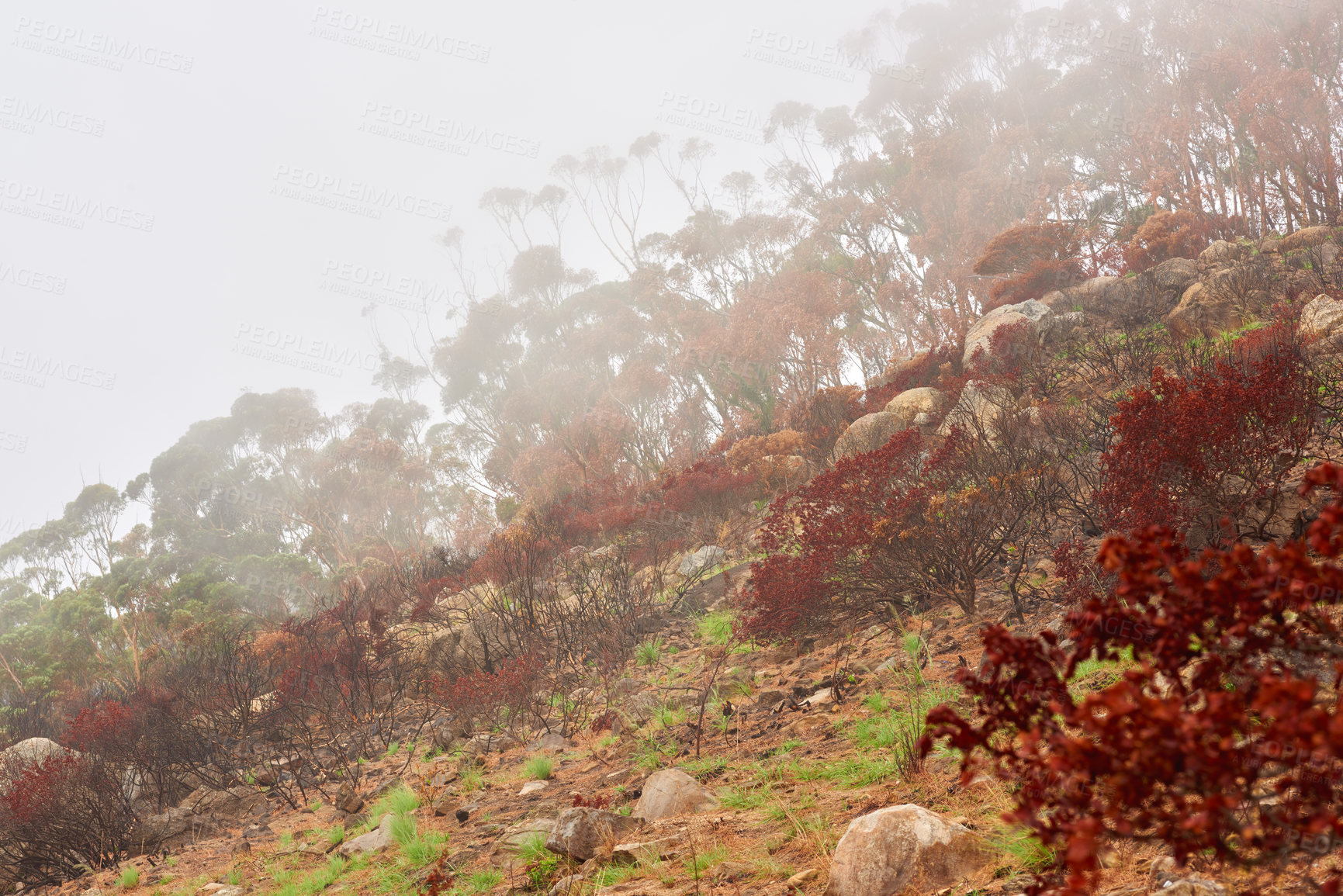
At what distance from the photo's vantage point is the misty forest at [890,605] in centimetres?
116

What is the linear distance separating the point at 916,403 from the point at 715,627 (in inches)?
238

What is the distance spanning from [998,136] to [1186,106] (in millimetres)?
5424

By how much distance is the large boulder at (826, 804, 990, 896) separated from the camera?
2346 mm

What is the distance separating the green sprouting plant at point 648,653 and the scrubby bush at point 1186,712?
6.54m

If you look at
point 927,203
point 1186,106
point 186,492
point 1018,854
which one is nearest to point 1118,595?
point 1018,854

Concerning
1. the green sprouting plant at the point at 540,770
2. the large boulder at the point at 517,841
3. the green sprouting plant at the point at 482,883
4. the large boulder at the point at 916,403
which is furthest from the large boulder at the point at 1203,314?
the green sprouting plant at the point at 482,883

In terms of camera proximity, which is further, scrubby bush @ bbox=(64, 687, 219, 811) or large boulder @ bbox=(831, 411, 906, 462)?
large boulder @ bbox=(831, 411, 906, 462)

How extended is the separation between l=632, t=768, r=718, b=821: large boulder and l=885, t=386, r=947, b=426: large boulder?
354 inches

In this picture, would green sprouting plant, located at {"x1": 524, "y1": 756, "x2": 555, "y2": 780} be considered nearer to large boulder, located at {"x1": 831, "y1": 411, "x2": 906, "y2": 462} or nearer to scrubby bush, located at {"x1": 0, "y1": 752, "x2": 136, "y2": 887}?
scrubby bush, located at {"x1": 0, "y1": 752, "x2": 136, "y2": 887}

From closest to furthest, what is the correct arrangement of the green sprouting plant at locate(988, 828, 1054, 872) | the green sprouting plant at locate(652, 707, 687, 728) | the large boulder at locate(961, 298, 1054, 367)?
1. the green sprouting plant at locate(988, 828, 1054, 872)
2. the green sprouting plant at locate(652, 707, 687, 728)
3. the large boulder at locate(961, 298, 1054, 367)

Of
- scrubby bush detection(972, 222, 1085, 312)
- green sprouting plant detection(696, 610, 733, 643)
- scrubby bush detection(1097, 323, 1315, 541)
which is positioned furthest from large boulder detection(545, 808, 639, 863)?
scrubby bush detection(972, 222, 1085, 312)

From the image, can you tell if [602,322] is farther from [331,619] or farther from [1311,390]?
[1311,390]

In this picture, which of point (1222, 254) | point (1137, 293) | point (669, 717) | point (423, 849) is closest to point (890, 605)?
point (669, 717)

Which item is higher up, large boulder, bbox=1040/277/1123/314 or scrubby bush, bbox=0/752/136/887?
large boulder, bbox=1040/277/1123/314
